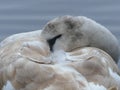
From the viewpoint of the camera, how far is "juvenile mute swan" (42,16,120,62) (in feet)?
23.8

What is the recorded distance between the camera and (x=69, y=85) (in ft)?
20.3

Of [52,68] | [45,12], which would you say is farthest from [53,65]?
[45,12]

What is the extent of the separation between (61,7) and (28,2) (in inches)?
16.7

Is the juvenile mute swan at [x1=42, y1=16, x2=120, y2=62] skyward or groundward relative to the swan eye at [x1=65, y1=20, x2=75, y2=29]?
groundward

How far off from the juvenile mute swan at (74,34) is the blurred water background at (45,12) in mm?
1383

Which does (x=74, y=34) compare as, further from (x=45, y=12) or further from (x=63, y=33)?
(x=45, y=12)

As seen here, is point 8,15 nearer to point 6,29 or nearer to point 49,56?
point 6,29

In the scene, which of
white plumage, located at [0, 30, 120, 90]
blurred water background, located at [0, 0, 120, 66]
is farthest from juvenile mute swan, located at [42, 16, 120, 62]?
blurred water background, located at [0, 0, 120, 66]

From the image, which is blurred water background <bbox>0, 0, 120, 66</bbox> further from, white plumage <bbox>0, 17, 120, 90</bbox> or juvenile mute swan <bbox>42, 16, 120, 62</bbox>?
white plumage <bbox>0, 17, 120, 90</bbox>

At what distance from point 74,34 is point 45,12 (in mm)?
2178

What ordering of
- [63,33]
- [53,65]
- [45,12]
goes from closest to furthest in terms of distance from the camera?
1. [53,65]
2. [63,33]
3. [45,12]

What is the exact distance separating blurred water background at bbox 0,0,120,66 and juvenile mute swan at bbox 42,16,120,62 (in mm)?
1383

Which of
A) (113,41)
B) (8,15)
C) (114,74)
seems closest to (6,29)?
(8,15)

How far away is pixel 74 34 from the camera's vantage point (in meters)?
7.31
